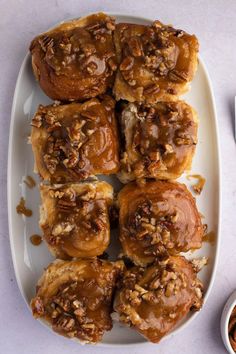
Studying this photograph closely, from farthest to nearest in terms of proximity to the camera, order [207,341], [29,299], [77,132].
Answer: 1. [207,341]
2. [29,299]
3. [77,132]

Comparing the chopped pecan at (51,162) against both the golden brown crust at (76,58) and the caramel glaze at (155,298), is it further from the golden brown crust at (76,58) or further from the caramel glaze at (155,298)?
the caramel glaze at (155,298)

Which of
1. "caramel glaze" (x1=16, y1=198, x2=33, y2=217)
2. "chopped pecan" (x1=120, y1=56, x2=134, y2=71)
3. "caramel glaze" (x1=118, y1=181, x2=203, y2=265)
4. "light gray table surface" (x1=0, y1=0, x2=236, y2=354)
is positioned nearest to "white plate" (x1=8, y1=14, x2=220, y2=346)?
"caramel glaze" (x1=16, y1=198, x2=33, y2=217)

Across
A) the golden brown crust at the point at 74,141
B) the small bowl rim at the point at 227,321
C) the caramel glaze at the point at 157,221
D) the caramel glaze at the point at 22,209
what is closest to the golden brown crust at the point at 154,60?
the golden brown crust at the point at 74,141

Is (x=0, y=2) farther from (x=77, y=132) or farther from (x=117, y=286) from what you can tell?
(x=117, y=286)

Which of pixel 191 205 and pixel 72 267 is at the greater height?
pixel 191 205

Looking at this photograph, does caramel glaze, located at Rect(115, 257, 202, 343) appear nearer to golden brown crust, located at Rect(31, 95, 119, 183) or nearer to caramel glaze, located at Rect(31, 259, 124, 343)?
caramel glaze, located at Rect(31, 259, 124, 343)

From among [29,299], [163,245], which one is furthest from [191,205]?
[29,299]
